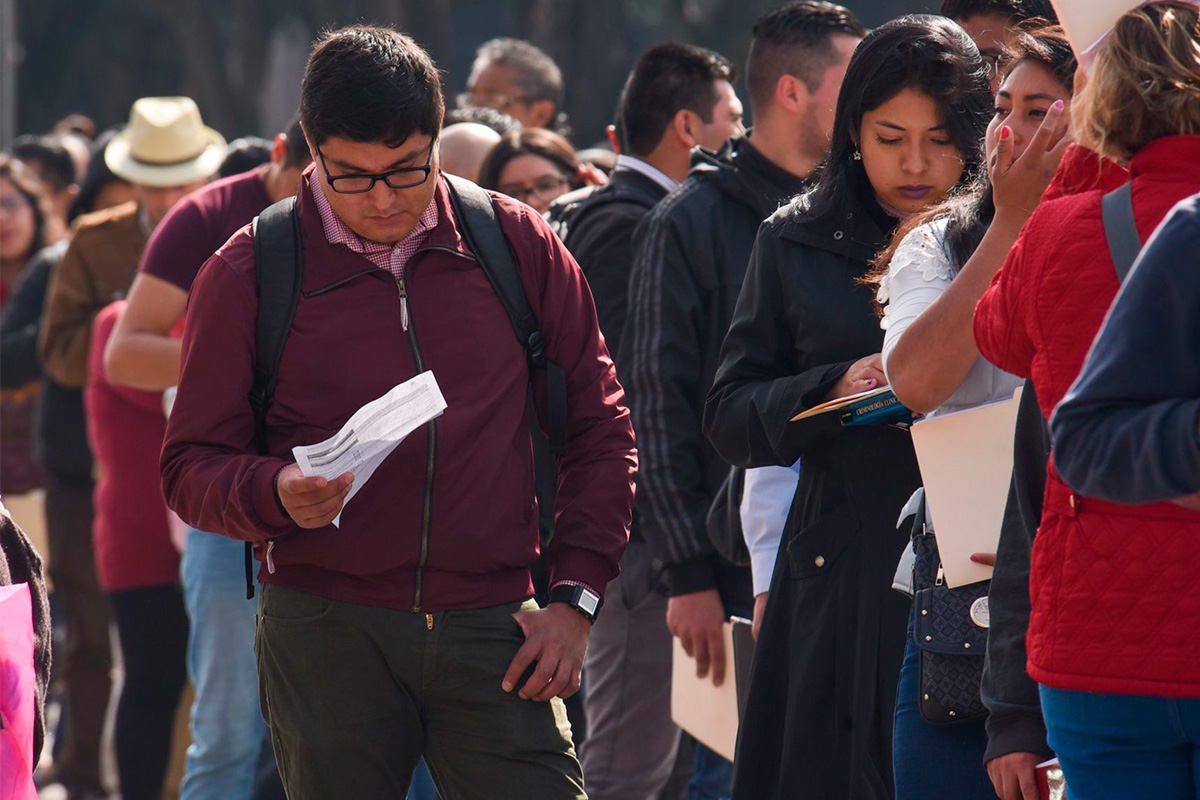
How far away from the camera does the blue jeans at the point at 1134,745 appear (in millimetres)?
2344

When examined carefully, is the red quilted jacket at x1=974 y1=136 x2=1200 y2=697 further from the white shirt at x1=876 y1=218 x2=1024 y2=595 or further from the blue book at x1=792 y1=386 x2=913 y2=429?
the blue book at x1=792 y1=386 x2=913 y2=429

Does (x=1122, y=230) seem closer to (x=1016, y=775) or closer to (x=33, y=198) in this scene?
(x=1016, y=775)

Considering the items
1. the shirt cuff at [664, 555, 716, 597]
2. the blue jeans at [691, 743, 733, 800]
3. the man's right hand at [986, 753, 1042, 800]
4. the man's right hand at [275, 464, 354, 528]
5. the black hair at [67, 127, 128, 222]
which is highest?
the man's right hand at [275, 464, 354, 528]

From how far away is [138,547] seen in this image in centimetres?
606

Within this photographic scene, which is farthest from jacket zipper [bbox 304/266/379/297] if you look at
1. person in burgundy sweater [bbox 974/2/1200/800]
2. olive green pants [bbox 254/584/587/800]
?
person in burgundy sweater [bbox 974/2/1200/800]

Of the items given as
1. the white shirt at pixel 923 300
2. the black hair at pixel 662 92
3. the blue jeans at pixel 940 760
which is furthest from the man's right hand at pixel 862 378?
the black hair at pixel 662 92

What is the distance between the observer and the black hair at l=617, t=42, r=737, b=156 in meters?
5.67

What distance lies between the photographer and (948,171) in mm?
3611

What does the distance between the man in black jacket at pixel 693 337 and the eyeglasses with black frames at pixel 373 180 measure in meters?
1.51

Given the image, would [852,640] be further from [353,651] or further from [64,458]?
[64,458]

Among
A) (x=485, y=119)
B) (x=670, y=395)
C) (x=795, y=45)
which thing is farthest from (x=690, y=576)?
(x=485, y=119)

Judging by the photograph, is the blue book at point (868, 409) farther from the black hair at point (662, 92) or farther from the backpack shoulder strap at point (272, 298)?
the black hair at point (662, 92)

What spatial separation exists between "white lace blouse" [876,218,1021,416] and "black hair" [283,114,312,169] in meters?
2.31

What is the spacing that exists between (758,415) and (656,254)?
1263 mm
